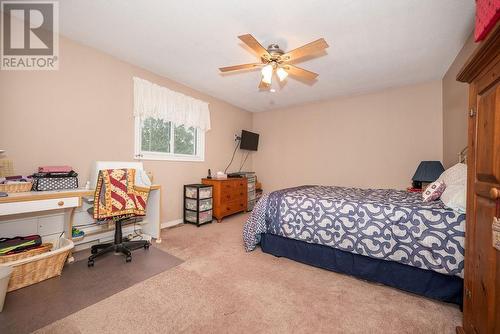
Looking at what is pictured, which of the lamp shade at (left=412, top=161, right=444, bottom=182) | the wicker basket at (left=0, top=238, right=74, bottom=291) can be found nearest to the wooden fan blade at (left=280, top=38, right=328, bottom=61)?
the lamp shade at (left=412, top=161, right=444, bottom=182)

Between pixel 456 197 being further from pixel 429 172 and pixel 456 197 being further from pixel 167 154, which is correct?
pixel 167 154

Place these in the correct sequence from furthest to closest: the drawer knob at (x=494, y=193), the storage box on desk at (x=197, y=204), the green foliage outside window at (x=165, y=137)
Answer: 1. the storage box on desk at (x=197, y=204)
2. the green foliage outside window at (x=165, y=137)
3. the drawer knob at (x=494, y=193)

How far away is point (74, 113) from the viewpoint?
8.09 ft

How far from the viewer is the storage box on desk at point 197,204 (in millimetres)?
3557

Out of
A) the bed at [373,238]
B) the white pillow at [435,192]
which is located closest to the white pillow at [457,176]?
the white pillow at [435,192]

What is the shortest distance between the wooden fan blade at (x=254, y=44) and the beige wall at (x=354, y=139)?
Result: 8.50ft

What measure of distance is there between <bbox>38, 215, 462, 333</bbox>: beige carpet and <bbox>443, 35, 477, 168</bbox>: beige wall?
204 centimetres

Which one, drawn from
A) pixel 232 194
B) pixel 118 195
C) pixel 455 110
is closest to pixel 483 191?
pixel 455 110

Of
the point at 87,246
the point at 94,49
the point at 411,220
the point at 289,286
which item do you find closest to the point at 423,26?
the point at 411,220

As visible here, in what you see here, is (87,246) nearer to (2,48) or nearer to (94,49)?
(2,48)

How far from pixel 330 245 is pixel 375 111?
2.90 metres

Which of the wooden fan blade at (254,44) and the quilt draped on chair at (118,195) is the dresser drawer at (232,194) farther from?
the wooden fan blade at (254,44)

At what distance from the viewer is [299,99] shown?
432cm

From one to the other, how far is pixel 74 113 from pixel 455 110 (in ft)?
15.5
